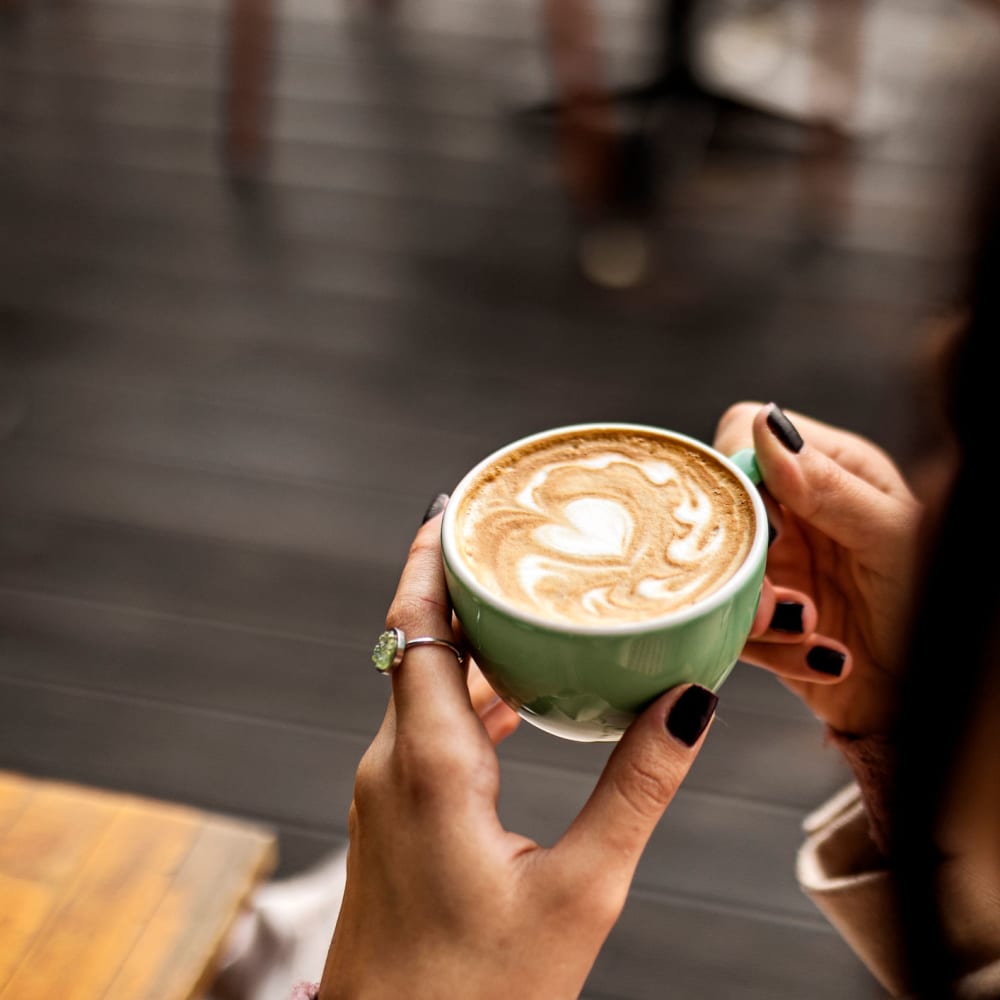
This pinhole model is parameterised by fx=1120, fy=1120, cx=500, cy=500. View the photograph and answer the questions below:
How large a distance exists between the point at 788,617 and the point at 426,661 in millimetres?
329

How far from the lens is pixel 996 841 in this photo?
657 mm

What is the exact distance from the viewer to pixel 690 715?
0.62 metres

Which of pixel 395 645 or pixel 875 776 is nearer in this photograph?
pixel 395 645

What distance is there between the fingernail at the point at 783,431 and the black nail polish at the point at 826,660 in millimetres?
178

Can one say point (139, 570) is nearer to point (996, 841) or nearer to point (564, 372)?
point (564, 372)

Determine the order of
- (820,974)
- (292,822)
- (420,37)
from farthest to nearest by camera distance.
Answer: (420,37) < (292,822) < (820,974)

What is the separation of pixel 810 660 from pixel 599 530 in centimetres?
28

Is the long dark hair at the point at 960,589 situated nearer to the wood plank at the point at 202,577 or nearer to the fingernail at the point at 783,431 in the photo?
the fingernail at the point at 783,431

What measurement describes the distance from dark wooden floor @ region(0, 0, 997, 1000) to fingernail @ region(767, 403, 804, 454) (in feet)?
1.69

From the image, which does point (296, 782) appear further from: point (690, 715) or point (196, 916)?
point (690, 715)

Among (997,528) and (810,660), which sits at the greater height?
(997,528)

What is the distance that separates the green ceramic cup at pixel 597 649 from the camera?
59cm

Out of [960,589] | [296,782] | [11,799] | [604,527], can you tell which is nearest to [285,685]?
[296,782]

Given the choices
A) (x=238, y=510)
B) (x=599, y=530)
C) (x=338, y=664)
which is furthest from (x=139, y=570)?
(x=599, y=530)
